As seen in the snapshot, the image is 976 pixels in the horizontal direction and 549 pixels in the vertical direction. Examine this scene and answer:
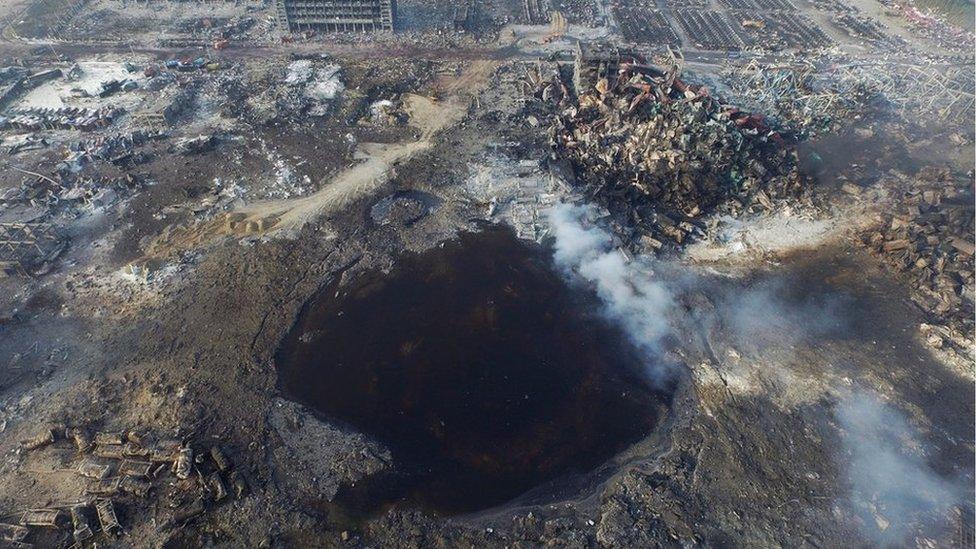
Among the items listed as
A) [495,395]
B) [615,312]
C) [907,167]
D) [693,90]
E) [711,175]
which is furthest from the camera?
[693,90]

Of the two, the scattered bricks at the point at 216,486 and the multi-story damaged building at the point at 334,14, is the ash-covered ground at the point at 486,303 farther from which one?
the multi-story damaged building at the point at 334,14

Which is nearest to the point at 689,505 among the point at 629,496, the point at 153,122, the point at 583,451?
the point at 629,496

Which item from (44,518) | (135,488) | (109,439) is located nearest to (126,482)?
(135,488)

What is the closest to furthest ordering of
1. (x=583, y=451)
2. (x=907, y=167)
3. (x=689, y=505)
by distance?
(x=689, y=505) < (x=583, y=451) < (x=907, y=167)

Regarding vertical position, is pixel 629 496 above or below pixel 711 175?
below

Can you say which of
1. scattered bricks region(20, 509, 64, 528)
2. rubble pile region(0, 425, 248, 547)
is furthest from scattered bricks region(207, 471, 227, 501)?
scattered bricks region(20, 509, 64, 528)

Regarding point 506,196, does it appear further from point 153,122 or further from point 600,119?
point 153,122

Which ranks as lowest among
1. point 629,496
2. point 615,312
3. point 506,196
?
point 629,496

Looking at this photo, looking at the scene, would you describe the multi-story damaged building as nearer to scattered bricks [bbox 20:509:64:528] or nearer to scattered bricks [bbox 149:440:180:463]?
scattered bricks [bbox 149:440:180:463]
